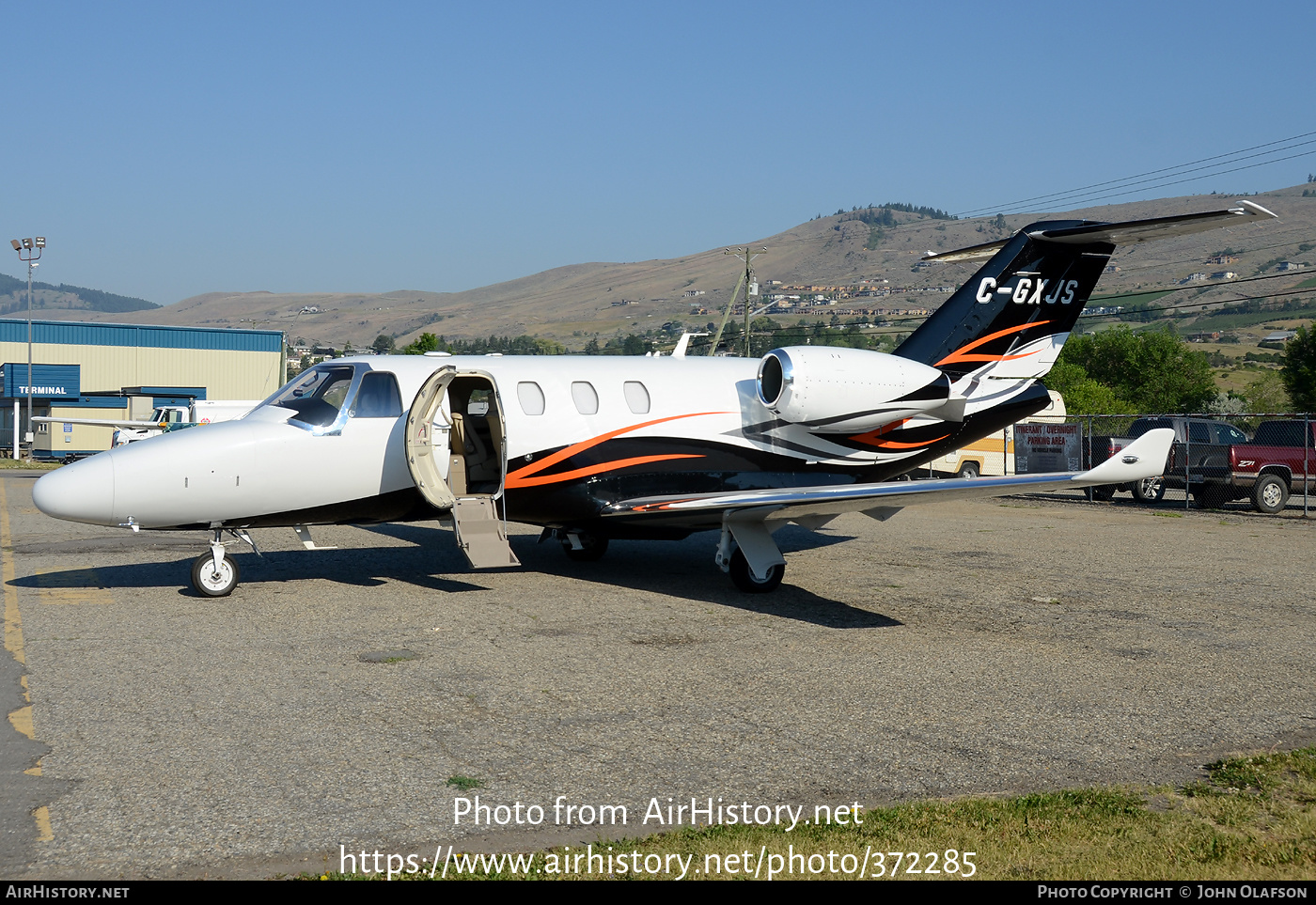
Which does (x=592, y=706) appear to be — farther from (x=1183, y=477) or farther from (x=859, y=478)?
(x=1183, y=477)

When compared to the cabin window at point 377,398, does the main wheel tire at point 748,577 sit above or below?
below

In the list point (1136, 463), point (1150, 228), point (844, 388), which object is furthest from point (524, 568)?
point (1150, 228)

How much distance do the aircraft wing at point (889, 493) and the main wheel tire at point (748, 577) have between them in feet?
1.81

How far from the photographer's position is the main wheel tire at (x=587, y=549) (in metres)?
15.0

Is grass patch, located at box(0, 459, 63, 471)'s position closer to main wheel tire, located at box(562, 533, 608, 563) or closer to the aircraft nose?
main wheel tire, located at box(562, 533, 608, 563)

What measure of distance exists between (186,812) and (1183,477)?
984 inches

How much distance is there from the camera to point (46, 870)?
4.66 metres

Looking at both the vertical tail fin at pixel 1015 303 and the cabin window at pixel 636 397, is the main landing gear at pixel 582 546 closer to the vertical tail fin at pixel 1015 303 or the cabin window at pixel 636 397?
the cabin window at pixel 636 397

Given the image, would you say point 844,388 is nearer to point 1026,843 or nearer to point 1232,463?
point 1026,843

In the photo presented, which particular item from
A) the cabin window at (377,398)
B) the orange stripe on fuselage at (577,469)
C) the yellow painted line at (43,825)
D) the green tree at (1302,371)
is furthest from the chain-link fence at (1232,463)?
the green tree at (1302,371)

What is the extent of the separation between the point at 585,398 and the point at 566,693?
597cm

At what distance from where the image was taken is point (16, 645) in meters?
9.41

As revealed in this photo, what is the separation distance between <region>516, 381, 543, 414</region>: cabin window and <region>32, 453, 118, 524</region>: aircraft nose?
15.0ft

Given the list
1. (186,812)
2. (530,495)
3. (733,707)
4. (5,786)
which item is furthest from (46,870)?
(530,495)
